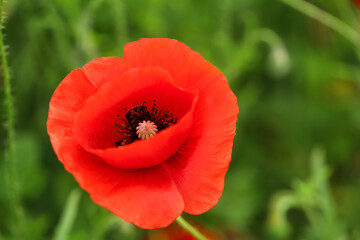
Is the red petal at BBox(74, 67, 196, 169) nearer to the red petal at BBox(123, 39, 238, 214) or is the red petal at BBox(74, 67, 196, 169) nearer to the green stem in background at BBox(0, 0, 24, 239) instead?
the red petal at BBox(123, 39, 238, 214)

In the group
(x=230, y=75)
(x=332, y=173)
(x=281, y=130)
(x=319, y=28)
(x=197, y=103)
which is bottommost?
(x=332, y=173)

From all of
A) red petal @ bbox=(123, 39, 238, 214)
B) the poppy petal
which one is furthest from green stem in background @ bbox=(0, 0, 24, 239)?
the poppy petal

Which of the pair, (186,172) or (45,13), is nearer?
(186,172)

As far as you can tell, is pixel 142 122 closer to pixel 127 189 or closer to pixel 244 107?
pixel 127 189

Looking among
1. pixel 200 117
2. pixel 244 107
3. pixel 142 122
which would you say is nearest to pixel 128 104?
pixel 142 122

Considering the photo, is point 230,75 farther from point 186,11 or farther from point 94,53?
point 94,53

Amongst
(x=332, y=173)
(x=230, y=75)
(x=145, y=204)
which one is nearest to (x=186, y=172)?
(x=145, y=204)
